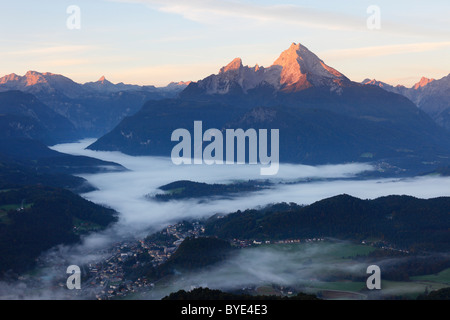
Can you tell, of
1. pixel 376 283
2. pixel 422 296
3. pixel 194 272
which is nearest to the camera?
pixel 422 296

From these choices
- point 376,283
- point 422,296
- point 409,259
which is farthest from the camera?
point 409,259
